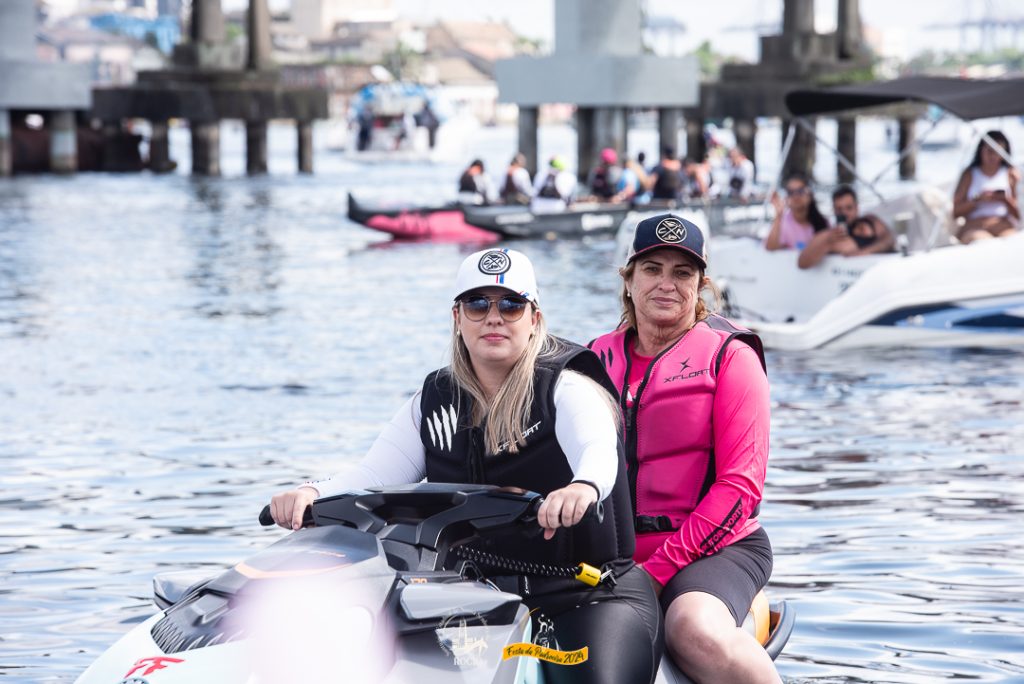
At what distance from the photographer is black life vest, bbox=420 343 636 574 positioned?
14.2 feet

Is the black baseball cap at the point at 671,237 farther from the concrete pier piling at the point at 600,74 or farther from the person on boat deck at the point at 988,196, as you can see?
the concrete pier piling at the point at 600,74

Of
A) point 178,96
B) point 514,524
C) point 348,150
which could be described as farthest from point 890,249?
point 348,150

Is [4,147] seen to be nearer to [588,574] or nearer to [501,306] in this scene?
[501,306]

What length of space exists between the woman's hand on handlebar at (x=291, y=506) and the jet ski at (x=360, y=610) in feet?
0.15

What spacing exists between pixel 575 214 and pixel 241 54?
124 feet

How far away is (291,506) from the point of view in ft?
14.0

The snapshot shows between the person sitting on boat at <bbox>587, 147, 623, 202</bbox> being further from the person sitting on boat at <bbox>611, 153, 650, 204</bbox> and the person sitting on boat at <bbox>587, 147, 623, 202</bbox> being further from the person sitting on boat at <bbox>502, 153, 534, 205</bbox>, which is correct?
the person sitting on boat at <bbox>502, 153, 534, 205</bbox>

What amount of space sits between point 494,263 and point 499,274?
0.05 metres

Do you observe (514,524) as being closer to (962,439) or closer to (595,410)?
(595,410)

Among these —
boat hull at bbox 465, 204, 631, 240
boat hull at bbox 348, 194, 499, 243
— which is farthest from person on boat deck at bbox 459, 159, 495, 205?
boat hull at bbox 465, 204, 631, 240

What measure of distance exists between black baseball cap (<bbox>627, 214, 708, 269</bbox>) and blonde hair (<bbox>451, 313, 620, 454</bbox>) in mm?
806

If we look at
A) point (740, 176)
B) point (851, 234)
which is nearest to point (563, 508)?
point (851, 234)

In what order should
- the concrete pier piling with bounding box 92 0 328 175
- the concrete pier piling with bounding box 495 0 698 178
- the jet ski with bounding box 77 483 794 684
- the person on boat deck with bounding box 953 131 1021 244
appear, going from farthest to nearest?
1. the concrete pier piling with bounding box 92 0 328 175
2. the concrete pier piling with bounding box 495 0 698 178
3. the person on boat deck with bounding box 953 131 1021 244
4. the jet ski with bounding box 77 483 794 684

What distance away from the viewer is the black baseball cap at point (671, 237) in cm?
518
